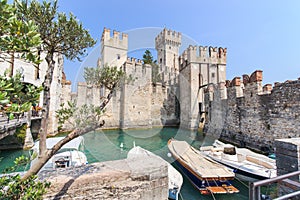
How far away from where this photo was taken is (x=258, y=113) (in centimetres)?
896

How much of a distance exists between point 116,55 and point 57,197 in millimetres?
26328

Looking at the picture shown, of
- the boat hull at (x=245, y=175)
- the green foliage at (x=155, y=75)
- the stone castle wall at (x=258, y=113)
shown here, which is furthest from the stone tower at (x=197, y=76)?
the boat hull at (x=245, y=175)

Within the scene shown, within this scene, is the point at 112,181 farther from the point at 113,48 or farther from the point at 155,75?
the point at 113,48

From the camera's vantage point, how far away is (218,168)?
5.12 m

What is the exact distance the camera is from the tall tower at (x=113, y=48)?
24828 mm

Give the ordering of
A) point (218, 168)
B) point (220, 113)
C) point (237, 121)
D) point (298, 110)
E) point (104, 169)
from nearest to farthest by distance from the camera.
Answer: point (104, 169), point (218, 168), point (298, 110), point (237, 121), point (220, 113)

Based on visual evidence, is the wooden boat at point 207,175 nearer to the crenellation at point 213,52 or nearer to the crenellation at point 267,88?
the crenellation at point 267,88

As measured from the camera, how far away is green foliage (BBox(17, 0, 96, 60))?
236cm

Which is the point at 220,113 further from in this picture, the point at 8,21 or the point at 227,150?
the point at 8,21

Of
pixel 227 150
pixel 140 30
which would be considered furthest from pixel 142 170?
pixel 140 30

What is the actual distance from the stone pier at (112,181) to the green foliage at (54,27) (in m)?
2.19

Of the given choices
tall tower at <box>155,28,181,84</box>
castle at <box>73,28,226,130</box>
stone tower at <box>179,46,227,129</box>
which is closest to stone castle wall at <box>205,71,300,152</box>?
stone tower at <box>179,46,227,129</box>

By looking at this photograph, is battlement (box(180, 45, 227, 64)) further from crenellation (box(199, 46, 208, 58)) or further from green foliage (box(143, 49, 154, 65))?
green foliage (box(143, 49, 154, 65))

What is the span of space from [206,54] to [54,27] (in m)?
Result: 19.1
